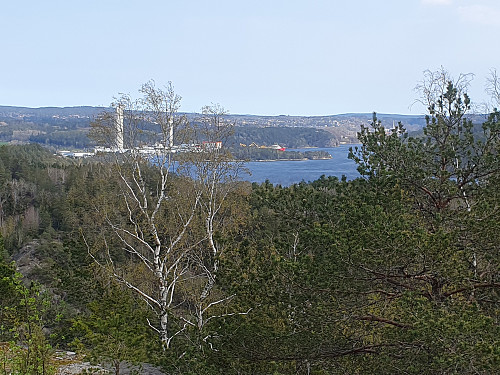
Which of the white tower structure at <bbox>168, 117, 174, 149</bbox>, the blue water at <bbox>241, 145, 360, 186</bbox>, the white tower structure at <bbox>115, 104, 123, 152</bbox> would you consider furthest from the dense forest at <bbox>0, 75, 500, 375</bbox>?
the blue water at <bbox>241, 145, 360, 186</bbox>

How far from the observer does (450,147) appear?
6.68 metres

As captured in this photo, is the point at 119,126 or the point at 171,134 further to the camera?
the point at 171,134

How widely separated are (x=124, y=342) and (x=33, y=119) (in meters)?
162

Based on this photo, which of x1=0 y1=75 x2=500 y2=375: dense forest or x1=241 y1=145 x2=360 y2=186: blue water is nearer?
x1=0 y1=75 x2=500 y2=375: dense forest

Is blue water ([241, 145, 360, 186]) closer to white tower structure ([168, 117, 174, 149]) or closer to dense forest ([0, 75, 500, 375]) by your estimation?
white tower structure ([168, 117, 174, 149])

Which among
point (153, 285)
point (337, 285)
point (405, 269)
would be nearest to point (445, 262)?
point (405, 269)

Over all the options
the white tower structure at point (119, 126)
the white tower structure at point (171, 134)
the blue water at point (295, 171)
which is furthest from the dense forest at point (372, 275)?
the blue water at point (295, 171)

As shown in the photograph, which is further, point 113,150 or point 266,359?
point 113,150

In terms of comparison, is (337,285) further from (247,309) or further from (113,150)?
(113,150)

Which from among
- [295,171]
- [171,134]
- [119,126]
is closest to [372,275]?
A: [171,134]

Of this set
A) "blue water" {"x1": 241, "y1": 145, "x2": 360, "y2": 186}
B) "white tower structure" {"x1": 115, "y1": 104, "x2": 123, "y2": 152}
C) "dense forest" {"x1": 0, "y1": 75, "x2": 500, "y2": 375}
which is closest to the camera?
"dense forest" {"x1": 0, "y1": 75, "x2": 500, "y2": 375}

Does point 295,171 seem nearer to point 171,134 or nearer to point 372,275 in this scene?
point 171,134

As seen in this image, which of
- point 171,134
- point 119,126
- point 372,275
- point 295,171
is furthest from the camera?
point 295,171

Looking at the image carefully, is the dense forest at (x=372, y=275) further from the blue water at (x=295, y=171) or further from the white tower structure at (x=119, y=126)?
the blue water at (x=295, y=171)
